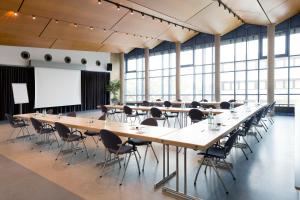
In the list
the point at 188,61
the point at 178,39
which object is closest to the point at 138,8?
the point at 178,39

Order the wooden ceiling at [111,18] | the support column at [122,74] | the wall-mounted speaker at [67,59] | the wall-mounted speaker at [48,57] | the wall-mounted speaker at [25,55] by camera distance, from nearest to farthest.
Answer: the wooden ceiling at [111,18], the wall-mounted speaker at [25,55], the wall-mounted speaker at [48,57], the wall-mounted speaker at [67,59], the support column at [122,74]

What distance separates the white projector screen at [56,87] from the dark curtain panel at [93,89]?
18.1 inches

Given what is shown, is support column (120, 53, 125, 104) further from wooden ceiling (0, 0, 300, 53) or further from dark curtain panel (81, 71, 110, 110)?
wooden ceiling (0, 0, 300, 53)

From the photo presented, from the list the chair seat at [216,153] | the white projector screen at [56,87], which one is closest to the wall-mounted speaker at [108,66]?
the white projector screen at [56,87]

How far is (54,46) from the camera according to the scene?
1080 centimetres

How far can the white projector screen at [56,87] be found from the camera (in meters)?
10.8

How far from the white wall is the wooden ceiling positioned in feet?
1.99

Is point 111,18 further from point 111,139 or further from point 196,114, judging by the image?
point 111,139

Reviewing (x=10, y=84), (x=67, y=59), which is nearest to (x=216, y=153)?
(x=10, y=84)

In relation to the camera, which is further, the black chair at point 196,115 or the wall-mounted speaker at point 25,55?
the wall-mounted speaker at point 25,55

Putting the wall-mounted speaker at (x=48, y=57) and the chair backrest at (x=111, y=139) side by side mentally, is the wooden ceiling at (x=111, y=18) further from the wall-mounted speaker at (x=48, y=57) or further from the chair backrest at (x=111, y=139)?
the chair backrest at (x=111, y=139)

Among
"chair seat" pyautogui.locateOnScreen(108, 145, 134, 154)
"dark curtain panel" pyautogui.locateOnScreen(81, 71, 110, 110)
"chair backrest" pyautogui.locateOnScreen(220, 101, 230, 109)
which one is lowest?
"chair seat" pyautogui.locateOnScreen(108, 145, 134, 154)

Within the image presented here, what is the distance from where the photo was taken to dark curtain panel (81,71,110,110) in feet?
43.1

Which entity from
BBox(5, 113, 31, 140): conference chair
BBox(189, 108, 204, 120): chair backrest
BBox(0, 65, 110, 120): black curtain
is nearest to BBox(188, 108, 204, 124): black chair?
BBox(189, 108, 204, 120): chair backrest
